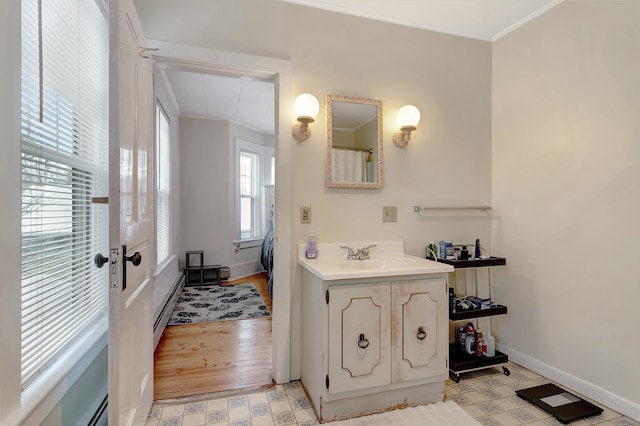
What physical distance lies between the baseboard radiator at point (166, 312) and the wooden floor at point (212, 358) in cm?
8

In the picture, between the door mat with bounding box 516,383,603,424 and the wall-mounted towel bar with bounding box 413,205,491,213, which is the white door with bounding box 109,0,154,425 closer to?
the wall-mounted towel bar with bounding box 413,205,491,213

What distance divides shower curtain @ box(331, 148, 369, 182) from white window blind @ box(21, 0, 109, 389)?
55.7 inches

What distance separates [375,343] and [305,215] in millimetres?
927

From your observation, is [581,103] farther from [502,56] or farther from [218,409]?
[218,409]

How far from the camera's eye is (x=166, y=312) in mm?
3285

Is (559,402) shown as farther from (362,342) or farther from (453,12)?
(453,12)

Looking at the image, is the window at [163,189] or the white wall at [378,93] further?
the window at [163,189]

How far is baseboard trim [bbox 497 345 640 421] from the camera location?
1861mm

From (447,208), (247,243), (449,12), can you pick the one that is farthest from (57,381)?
(247,243)

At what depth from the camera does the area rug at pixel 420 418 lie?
1.80 meters

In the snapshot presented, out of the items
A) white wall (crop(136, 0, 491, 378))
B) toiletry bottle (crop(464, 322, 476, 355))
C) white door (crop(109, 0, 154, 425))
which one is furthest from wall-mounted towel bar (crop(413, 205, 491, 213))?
white door (crop(109, 0, 154, 425))

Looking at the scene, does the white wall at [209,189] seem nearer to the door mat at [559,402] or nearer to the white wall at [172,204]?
the white wall at [172,204]

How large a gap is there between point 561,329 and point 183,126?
16.9 ft

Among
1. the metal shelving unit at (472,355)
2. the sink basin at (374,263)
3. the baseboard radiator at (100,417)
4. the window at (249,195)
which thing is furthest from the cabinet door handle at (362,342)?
the window at (249,195)
